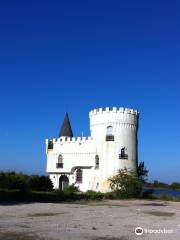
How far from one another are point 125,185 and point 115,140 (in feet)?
15.8

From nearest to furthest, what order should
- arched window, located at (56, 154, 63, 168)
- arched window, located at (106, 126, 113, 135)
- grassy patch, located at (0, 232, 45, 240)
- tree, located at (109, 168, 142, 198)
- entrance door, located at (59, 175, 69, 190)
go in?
grassy patch, located at (0, 232, 45, 240) → tree, located at (109, 168, 142, 198) → arched window, located at (106, 126, 113, 135) → arched window, located at (56, 154, 63, 168) → entrance door, located at (59, 175, 69, 190)

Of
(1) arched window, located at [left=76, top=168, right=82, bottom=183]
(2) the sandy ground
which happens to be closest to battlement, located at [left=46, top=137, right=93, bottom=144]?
(1) arched window, located at [left=76, top=168, right=82, bottom=183]

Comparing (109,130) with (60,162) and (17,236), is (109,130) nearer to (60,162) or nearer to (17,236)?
(60,162)

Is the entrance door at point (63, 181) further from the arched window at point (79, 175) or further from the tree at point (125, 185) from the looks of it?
the tree at point (125, 185)

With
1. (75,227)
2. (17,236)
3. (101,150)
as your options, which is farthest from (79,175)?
(17,236)

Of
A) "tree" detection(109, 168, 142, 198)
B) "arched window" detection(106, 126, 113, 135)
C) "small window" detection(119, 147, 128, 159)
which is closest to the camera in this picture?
"tree" detection(109, 168, 142, 198)

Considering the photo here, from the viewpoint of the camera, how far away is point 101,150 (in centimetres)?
4253

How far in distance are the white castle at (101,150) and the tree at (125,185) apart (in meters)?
1.15

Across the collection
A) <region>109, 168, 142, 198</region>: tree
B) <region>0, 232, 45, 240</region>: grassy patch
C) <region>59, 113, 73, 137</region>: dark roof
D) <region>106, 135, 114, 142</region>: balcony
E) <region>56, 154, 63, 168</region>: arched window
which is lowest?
<region>0, 232, 45, 240</region>: grassy patch

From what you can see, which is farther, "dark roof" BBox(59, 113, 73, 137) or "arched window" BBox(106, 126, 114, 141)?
"dark roof" BBox(59, 113, 73, 137)

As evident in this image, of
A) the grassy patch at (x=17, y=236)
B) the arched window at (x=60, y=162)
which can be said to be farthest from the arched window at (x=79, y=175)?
the grassy patch at (x=17, y=236)

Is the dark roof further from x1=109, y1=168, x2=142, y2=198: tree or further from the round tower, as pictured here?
x1=109, y1=168, x2=142, y2=198: tree

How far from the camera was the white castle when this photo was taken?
1660 inches

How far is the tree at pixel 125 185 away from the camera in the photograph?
3903 centimetres
